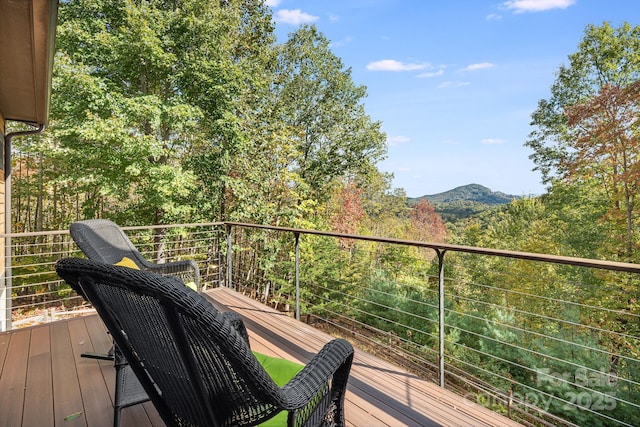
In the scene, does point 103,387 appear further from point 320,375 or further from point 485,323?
point 485,323

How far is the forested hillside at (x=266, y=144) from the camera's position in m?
7.10

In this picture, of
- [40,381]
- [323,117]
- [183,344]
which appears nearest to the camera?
[183,344]

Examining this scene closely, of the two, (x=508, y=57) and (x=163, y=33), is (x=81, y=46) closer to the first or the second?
(x=163, y=33)

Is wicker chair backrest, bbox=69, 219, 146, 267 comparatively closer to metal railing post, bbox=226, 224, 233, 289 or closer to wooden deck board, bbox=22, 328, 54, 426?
wooden deck board, bbox=22, 328, 54, 426

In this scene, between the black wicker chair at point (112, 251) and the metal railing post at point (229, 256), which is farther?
the metal railing post at point (229, 256)

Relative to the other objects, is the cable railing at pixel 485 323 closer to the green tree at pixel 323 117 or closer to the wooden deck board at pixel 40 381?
the wooden deck board at pixel 40 381

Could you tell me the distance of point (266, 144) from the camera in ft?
31.5

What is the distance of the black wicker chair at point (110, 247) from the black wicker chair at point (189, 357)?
5.39 feet

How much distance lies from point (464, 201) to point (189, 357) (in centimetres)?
4010

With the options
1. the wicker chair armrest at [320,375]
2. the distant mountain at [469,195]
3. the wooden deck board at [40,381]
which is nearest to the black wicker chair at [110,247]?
the wooden deck board at [40,381]

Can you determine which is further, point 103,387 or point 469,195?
point 469,195

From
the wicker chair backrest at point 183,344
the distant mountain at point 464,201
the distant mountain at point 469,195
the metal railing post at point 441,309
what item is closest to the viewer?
the wicker chair backrest at point 183,344

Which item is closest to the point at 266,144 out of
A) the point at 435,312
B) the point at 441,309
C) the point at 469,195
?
the point at 435,312

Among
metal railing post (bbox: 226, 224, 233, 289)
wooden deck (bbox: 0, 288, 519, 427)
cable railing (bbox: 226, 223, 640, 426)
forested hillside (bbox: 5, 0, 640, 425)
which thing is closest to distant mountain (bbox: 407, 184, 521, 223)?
forested hillside (bbox: 5, 0, 640, 425)
